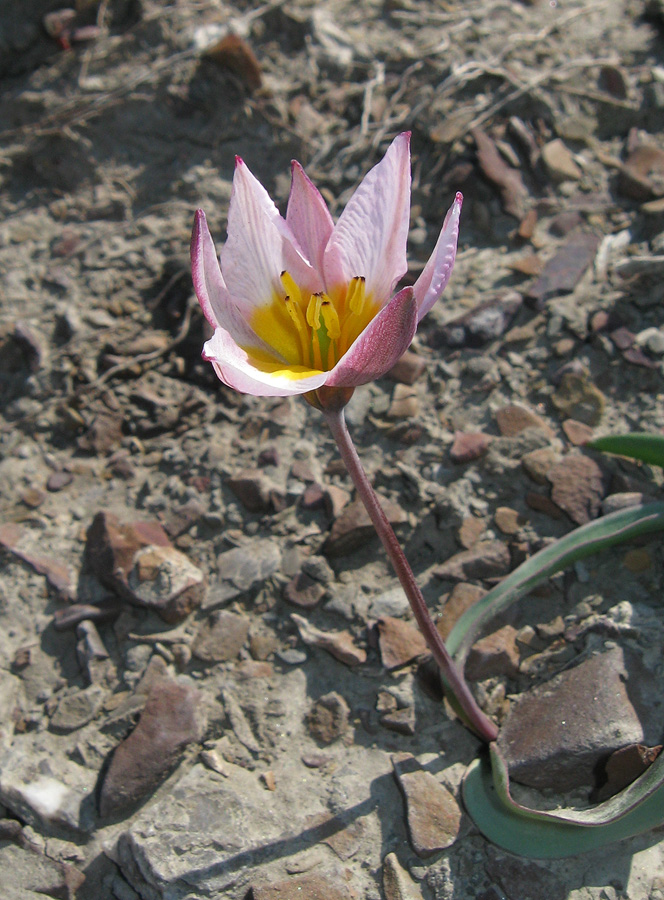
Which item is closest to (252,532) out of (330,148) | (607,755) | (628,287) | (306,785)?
(306,785)

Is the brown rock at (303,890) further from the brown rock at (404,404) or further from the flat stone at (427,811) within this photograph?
the brown rock at (404,404)

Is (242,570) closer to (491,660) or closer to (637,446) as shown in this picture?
(491,660)

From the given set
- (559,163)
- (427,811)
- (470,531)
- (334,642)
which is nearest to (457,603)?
(470,531)

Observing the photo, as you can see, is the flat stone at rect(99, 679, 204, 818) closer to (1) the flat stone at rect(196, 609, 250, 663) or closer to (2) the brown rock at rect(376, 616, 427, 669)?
(1) the flat stone at rect(196, 609, 250, 663)

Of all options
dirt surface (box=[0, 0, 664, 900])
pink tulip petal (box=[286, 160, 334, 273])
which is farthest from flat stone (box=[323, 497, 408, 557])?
pink tulip petal (box=[286, 160, 334, 273])

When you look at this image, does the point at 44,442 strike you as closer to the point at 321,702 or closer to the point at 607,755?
the point at 321,702

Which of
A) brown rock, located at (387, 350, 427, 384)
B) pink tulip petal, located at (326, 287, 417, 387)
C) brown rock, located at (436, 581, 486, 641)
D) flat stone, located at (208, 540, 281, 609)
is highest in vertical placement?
pink tulip petal, located at (326, 287, 417, 387)
